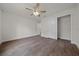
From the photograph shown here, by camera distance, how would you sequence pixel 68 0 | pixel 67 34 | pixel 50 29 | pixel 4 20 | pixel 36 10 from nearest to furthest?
pixel 68 0, pixel 36 10, pixel 4 20, pixel 67 34, pixel 50 29

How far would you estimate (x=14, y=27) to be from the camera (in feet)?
16.4

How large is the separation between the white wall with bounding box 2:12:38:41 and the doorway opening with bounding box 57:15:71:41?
285 centimetres

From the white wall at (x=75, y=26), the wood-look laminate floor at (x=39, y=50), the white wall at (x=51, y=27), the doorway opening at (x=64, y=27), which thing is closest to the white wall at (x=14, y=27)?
the wood-look laminate floor at (x=39, y=50)

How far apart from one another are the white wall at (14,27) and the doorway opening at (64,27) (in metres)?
2.85

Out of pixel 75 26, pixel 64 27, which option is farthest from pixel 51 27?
pixel 75 26

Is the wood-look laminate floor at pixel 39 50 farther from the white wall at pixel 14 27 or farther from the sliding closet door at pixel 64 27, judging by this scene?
the sliding closet door at pixel 64 27

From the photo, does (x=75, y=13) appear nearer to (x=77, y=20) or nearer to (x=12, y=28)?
(x=77, y=20)

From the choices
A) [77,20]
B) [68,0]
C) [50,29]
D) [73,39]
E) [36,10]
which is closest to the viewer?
[68,0]

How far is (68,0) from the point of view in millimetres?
1080

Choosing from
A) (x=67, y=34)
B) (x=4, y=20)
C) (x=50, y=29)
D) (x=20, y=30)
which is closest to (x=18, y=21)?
(x=20, y=30)

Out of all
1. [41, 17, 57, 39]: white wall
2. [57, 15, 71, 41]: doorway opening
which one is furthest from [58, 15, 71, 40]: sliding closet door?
[41, 17, 57, 39]: white wall

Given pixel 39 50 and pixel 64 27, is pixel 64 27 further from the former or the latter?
pixel 39 50

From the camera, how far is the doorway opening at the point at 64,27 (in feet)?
14.5

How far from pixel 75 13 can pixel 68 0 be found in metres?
2.83
